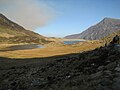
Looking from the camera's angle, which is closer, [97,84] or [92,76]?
[97,84]

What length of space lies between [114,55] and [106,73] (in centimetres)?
446

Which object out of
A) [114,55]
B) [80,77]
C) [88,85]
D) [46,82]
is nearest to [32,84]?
[46,82]

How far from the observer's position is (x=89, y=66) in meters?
21.4

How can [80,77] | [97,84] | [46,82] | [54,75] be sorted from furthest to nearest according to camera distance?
1. [54,75]
2. [46,82]
3. [80,77]
4. [97,84]

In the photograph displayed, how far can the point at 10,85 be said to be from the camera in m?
23.3

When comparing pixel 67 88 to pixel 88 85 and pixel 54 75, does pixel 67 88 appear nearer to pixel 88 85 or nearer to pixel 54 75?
pixel 88 85

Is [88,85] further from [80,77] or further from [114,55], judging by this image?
[114,55]

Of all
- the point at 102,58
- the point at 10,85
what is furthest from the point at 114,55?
the point at 10,85

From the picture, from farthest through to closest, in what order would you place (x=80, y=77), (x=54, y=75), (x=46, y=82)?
(x=54, y=75) → (x=46, y=82) → (x=80, y=77)

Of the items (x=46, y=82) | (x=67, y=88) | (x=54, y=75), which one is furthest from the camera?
(x=54, y=75)

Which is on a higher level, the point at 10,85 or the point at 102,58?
the point at 102,58

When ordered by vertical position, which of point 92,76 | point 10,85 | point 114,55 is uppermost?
point 114,55

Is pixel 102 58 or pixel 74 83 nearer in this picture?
pixel 74 83

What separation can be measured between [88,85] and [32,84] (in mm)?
7302
